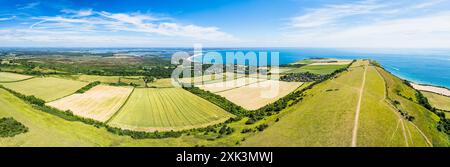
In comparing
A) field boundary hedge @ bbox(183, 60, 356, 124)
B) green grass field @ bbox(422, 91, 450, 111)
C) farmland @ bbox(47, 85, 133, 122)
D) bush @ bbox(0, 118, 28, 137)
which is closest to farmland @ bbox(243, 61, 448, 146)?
field boundary hedge @ bbox(183, 60, 356, 124)

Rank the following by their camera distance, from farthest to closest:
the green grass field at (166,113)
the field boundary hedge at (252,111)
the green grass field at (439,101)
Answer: the green grass field at (439,101)
the field boundary hedge at (252,111)
the green grass field at (166,113)

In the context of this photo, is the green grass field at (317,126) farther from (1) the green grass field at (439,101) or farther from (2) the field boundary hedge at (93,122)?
(1) the green grass field at (439,101)

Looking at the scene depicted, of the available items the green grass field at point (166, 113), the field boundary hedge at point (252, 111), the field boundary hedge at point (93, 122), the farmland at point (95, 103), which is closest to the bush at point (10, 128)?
the field boundary hedge at point (93, 122)

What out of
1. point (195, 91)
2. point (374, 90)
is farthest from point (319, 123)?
point (195, 91)

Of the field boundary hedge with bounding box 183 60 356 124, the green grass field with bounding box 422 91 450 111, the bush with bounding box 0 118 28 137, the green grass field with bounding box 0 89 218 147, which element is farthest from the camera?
the green grass field with bounding box 422 91 450 111

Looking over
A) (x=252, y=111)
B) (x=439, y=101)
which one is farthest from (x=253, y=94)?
(x=439, y=101)

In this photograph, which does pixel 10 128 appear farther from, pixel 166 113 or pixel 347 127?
pixel 347 127

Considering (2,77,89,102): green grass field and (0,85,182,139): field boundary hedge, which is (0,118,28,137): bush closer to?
(0,85,182,139): field boundary hedge
